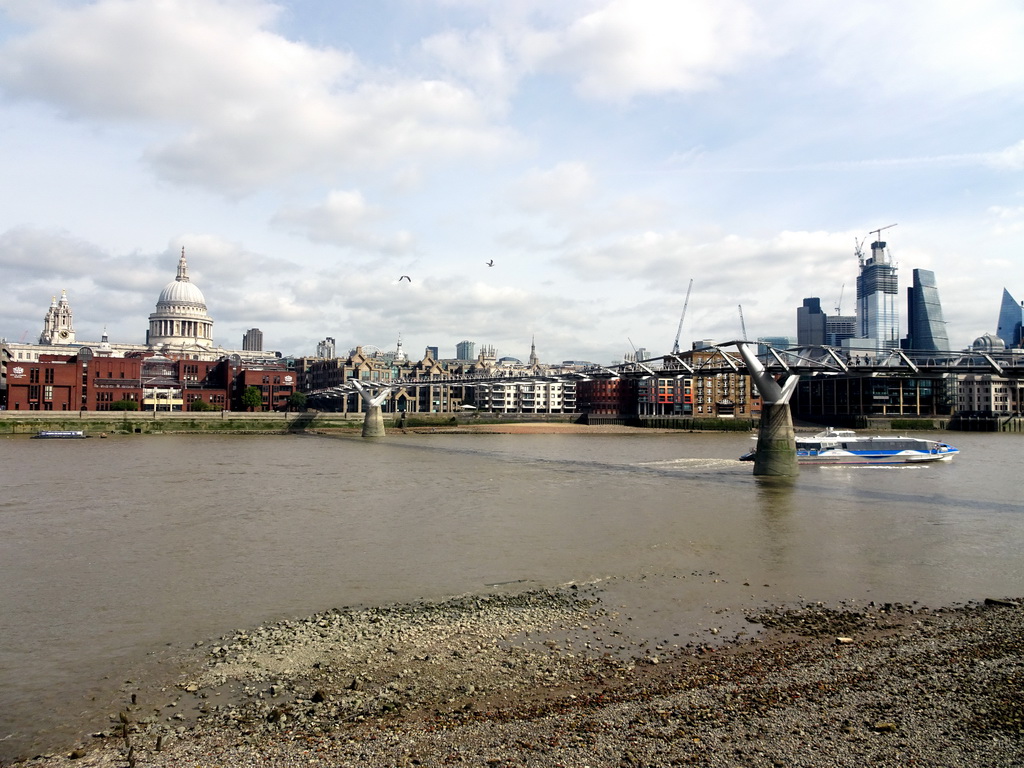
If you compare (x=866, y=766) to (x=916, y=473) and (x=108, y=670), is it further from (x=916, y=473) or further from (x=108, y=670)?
(x=916, y=473)

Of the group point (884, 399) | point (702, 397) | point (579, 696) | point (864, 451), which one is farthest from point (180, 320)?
point (579, 696)

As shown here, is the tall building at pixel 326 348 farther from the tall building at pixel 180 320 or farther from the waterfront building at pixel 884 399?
the waterfront building at pixel 884 399

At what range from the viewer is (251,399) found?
293 ft

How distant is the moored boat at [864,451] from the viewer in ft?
132

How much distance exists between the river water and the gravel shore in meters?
1.06

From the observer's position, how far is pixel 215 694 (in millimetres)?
8789

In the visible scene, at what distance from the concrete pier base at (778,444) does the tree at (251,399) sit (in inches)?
2817

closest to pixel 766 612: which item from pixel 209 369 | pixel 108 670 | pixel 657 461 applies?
pixel 108 670

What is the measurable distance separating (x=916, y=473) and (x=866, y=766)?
111 feet

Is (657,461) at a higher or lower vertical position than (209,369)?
lower

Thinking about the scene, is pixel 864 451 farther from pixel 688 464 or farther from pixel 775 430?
pixel 775 430

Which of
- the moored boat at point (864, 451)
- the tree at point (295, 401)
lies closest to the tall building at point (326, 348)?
the tree at point (295, 401)

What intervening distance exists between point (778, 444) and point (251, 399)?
72.2 meters

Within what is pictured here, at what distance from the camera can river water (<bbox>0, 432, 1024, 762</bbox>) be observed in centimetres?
1115
